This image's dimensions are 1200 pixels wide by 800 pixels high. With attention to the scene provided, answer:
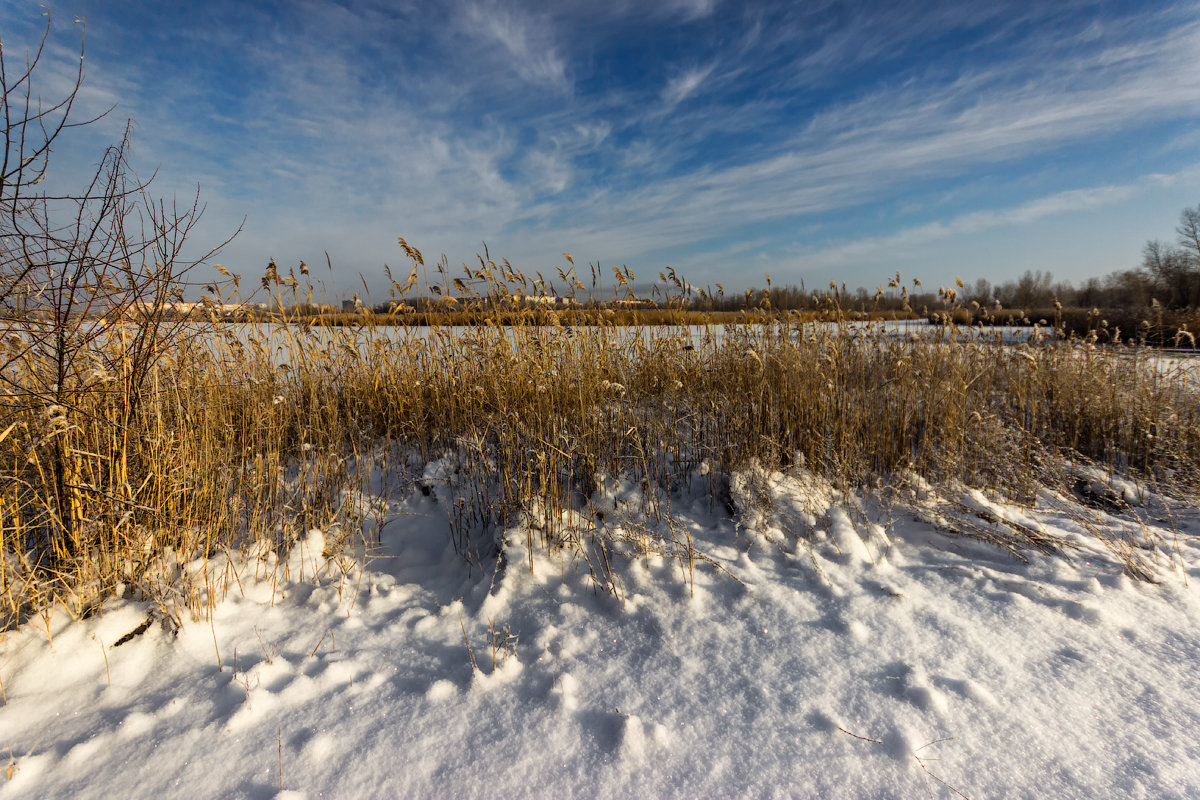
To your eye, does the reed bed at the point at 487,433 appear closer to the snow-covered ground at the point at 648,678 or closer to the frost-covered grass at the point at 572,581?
the frost-covered grass at the point at 572,581

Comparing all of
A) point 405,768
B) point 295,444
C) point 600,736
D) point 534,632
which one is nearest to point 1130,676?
point 600,736

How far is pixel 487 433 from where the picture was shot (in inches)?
138

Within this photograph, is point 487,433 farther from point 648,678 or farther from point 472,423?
point 648,678

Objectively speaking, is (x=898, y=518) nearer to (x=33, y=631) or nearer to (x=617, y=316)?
(x=617, y=316)

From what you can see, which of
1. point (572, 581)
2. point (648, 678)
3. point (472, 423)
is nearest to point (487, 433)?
point (472, 423)

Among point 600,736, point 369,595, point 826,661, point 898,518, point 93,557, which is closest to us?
point 600,736

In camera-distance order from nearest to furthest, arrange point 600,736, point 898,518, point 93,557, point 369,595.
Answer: point 600,736, point 93,557, point 369,595, point 898,518

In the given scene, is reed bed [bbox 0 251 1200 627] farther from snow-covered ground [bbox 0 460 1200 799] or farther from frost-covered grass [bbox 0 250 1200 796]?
snow-covered ground [bbox 0 460 1200 799]

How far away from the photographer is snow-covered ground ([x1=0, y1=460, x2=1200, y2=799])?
144cm

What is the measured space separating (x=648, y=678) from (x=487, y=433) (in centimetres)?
209

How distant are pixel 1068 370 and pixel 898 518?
3.26 m

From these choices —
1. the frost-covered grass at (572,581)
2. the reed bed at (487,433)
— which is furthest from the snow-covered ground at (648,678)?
the reed bed at (487,433)

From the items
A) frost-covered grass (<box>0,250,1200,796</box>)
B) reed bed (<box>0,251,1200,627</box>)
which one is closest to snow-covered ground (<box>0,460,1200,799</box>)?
frost-covered grass (<box>0,250,1200,796</box>)

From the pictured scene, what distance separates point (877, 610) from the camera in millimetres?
2146
